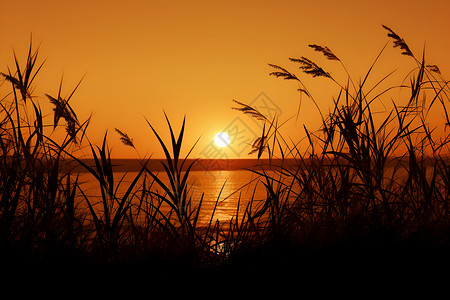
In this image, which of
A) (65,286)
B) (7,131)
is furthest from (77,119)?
(65,286)

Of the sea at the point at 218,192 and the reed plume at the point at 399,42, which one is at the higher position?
the reed plume at the point at 399,42

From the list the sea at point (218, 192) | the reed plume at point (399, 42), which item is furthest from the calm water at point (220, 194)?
the reed plume at point (399, 42)

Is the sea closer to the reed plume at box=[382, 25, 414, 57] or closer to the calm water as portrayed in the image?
the calm water

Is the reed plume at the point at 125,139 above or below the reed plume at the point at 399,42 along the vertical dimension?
below

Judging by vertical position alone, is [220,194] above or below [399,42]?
below

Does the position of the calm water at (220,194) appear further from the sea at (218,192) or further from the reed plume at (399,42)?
the reed plume at (399,42)

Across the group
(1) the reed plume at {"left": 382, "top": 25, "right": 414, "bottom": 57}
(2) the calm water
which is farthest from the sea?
(1) the reed plume at {"left": 382, "top": 25, "right": 414, "bottom": 57}

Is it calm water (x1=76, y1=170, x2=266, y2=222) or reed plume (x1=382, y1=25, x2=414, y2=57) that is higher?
reed plume (x1=382, y1=25, x2=414, y2=57)

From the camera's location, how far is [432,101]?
9.43ft

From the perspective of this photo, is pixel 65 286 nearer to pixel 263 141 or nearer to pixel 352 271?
pixel 352 271

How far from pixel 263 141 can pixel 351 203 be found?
650mm

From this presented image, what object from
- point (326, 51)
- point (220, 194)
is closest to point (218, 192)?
point (220, 194)

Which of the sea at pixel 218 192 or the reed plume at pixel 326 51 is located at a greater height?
the reed plume at pixel 326 51

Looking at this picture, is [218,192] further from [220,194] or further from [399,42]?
[399,42]
